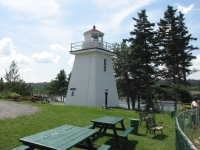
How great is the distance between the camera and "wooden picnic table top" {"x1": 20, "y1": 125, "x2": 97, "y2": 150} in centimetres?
369

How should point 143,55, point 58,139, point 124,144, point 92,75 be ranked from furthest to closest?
point 143,55 → point 92,75 → point 124,144 → point 58,139

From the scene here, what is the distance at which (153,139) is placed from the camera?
8164mm

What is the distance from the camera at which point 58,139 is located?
407cm

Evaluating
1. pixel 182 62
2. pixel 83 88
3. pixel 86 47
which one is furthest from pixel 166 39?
pixel 83 88

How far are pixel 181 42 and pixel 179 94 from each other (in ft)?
31.9

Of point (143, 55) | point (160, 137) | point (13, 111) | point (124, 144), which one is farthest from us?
point (143, 55)

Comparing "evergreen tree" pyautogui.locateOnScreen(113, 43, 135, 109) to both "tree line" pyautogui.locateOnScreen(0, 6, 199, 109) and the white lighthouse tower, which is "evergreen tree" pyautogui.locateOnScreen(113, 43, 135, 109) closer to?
"tree line" pyautogui.locateOnScreen(0, 6, 199, 109)

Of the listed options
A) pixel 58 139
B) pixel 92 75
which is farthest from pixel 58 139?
pixel 92 75

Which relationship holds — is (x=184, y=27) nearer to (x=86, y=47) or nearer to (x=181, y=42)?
(x=181, y=42)

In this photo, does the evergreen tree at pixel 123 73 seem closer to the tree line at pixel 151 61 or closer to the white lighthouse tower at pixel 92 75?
the tree line at pixel 151 61

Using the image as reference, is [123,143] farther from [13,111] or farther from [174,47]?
[174,47]

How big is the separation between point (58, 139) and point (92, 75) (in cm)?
1704

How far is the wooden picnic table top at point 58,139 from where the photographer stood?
145 inches

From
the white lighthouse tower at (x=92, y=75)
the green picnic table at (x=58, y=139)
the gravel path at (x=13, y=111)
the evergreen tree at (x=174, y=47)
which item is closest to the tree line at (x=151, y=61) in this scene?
the evergreen tree at (x=174, y=47)
